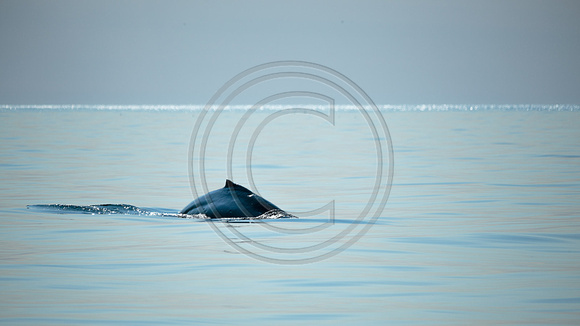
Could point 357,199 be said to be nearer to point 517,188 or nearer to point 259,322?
point 517,188

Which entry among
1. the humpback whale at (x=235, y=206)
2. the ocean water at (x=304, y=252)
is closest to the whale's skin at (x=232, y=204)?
the humpback whale at (x=235, y=206)

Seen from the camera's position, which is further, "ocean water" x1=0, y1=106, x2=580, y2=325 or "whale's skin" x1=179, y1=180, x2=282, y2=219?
"whale's skin" x1=179, y1=180, x2=282, y2=219

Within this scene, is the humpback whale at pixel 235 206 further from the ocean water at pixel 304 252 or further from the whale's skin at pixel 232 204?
the ocean water at pixel 304 252

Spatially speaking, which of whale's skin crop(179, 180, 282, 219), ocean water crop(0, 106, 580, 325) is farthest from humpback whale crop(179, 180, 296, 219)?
ocean water crop(0, 106, 580, 325)

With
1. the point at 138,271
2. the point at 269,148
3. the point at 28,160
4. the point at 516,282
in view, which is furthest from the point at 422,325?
the point at 269,148

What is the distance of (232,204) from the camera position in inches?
695

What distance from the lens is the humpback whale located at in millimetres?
17453

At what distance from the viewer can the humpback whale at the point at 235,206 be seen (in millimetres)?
17453

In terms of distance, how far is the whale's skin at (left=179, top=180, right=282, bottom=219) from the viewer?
17.5 m

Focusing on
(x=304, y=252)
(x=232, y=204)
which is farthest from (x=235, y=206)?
(x=304, y=252)

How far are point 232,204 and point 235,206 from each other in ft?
0.49

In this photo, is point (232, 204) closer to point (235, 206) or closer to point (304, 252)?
point (235, 206)

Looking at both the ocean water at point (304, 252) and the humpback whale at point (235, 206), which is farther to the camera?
the humpback whale at point (235, 206)

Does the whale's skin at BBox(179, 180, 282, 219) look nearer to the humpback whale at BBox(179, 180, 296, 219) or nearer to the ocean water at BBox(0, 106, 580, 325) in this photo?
the humpback whale at BBox(179, 180, 296, 219)
